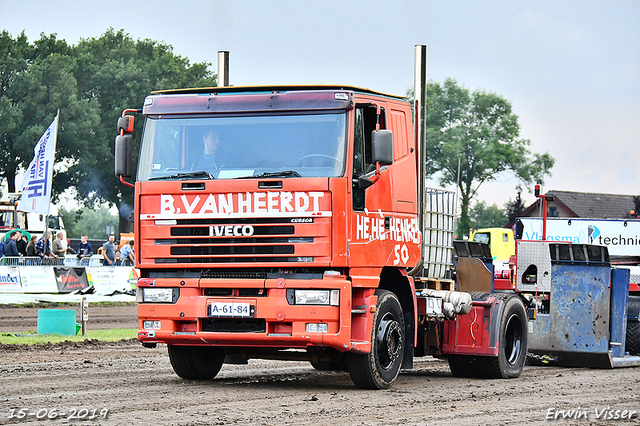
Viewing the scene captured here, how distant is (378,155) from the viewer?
10.2 meters

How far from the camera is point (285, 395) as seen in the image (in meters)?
10.4

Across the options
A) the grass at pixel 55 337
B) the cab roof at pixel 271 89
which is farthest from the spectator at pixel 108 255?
the cab roof at pixel 271 89

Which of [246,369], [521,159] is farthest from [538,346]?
[521,159]

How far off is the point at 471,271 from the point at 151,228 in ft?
16.5

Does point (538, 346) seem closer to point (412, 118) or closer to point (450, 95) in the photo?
point (412, 118)

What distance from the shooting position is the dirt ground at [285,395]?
8.70 meters

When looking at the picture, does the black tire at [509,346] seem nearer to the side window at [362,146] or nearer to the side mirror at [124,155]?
the side window at [362,146]

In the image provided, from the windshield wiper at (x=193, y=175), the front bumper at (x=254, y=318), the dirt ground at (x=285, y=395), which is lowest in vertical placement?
the dirt ground at (x=285, y=395)

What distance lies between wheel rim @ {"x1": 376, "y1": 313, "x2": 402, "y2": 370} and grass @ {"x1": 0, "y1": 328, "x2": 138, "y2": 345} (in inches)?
306

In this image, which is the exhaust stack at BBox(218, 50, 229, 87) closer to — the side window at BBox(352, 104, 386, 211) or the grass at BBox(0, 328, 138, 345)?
the grass at BBox(0, 328, 138, 345)

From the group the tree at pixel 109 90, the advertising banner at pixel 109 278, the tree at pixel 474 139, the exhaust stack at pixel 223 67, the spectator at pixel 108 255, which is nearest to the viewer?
the exhaust stack at pixel 223 67

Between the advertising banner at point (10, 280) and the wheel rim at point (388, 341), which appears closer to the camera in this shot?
the wheel rim at point (388, 341)

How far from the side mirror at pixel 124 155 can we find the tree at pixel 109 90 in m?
48.3

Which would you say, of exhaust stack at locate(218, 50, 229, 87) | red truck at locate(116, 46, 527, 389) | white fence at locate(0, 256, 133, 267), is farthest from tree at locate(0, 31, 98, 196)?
red truck at locate(116, 46, 527, 389)
